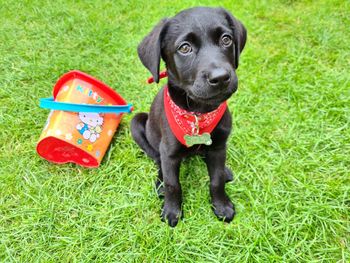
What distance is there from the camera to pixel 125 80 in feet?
13.9

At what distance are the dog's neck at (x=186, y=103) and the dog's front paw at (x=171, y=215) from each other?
0.86 meters

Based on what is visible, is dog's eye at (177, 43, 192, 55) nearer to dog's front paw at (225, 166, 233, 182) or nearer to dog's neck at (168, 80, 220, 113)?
dog's neck at (168, 80, 220, 113)

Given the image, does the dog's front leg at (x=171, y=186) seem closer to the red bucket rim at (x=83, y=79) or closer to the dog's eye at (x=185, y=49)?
the dog's eye at (x=185, y=49)

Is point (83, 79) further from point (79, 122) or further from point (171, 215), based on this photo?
point (171, 215)

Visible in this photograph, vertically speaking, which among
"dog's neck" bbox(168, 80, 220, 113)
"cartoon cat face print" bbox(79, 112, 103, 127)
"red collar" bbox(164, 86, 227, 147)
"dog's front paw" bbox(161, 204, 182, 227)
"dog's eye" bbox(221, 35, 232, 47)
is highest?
"dog's eye" bbox(221, 35, 232, 47)

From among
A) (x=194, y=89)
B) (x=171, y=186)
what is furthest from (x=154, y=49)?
(x=171, y=186)

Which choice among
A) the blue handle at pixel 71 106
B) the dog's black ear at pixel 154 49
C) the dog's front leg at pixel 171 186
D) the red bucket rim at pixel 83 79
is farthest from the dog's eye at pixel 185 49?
the red bucket rim at pixel 83 79

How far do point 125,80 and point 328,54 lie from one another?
2430 mm

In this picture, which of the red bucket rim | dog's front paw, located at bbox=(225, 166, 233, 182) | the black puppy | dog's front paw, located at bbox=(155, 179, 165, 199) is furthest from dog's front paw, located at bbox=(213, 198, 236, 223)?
the red bucket rim

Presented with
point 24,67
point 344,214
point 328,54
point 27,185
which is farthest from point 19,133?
point 328,54

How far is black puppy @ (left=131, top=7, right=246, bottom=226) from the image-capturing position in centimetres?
211

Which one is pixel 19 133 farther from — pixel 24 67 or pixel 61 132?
pixel 24 67

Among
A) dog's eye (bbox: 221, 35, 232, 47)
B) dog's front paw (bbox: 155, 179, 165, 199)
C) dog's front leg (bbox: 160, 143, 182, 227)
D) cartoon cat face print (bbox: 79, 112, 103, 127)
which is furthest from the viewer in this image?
cartoon cat face print (bbox: 79, 112, 103, 127)

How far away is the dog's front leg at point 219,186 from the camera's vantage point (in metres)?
2.70
